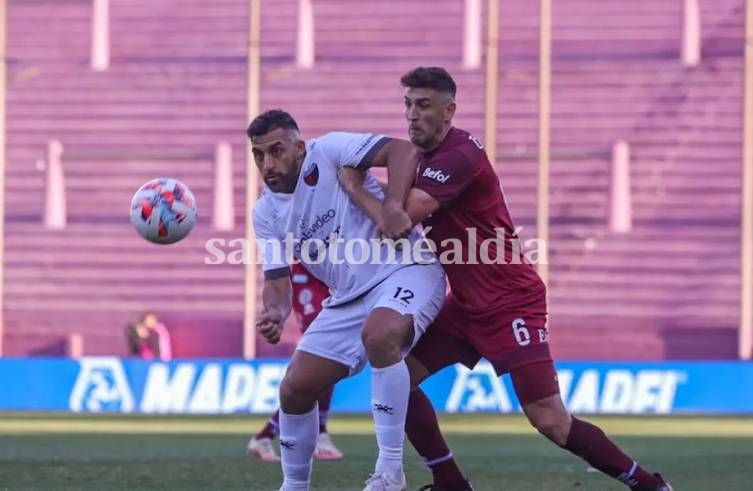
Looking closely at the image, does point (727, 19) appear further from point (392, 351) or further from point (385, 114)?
point (392, 351)

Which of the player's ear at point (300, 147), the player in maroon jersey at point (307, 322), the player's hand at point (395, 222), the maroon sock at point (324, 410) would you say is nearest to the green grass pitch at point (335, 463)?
the player in maroon jersey at point (307, 322)

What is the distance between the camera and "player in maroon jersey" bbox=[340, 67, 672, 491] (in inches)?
291

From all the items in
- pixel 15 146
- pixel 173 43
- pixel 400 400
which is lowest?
pixel 400 400

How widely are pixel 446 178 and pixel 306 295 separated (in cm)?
435

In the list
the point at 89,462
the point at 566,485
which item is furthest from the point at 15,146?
the point at 566,485

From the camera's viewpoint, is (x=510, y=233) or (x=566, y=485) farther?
(x=566, y=485)

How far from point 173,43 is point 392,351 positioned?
63.6 ft

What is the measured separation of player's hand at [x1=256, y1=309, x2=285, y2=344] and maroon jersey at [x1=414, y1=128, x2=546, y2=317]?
35.5 inches

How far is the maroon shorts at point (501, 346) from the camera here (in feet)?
24.4

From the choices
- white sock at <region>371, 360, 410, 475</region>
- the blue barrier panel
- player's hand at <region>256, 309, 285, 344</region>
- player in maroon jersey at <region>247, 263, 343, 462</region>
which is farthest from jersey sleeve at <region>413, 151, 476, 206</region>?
the blue barrier panel

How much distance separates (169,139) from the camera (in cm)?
2619

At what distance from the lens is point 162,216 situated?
8.47 m

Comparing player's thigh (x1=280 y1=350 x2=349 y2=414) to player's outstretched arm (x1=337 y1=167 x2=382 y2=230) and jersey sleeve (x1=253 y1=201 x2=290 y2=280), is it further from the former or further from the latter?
player's outstretched arm (x1=337 y1=167 x2=382 y2=230)

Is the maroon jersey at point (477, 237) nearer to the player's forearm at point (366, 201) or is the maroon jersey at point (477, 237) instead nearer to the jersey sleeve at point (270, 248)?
the player's forearm at point (366, 201)
